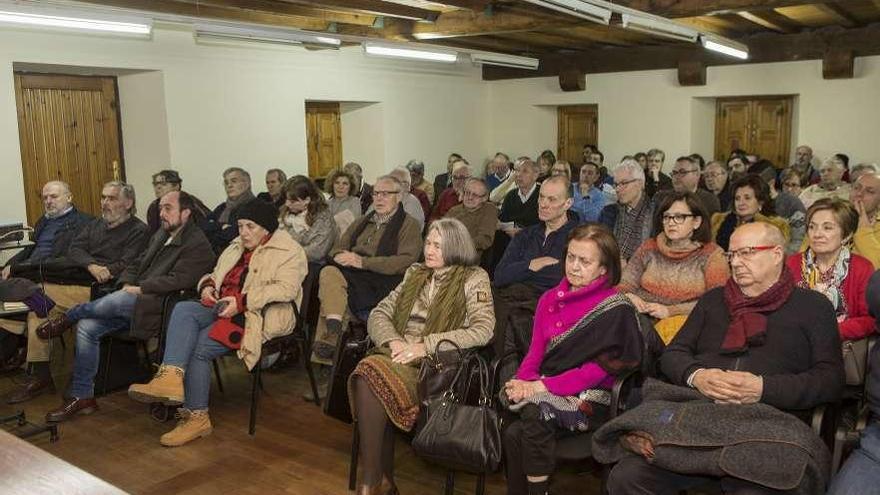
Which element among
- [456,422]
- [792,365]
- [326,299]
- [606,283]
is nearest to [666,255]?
[606,283]

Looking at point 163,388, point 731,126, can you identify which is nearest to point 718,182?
point 731,126

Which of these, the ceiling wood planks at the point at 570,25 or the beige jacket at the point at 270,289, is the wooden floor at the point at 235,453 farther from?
the ceiling wood planks at the point at 570,25

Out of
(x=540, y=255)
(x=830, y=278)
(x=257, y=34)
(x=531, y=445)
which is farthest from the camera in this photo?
(x=257, y=34)

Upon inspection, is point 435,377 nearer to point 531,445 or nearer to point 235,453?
Result: point 531,445

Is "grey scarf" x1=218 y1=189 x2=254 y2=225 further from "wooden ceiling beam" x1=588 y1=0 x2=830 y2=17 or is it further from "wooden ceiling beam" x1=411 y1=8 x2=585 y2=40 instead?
"wooden ceiling beam" x1=588 y1=0 x2=830 y2=17

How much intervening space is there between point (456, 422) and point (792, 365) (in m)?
1.11

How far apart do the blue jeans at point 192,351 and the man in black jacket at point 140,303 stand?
325mm

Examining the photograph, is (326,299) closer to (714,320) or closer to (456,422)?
(456,422)

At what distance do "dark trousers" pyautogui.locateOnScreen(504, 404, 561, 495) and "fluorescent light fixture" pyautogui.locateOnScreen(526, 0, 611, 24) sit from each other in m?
3.07

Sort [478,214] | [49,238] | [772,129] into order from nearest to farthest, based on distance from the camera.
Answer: [49,238] → [478,214] → [772,129]

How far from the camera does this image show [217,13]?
673 cm

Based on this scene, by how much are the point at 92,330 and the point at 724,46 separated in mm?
6389

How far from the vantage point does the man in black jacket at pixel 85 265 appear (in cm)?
450

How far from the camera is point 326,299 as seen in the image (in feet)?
14.6
